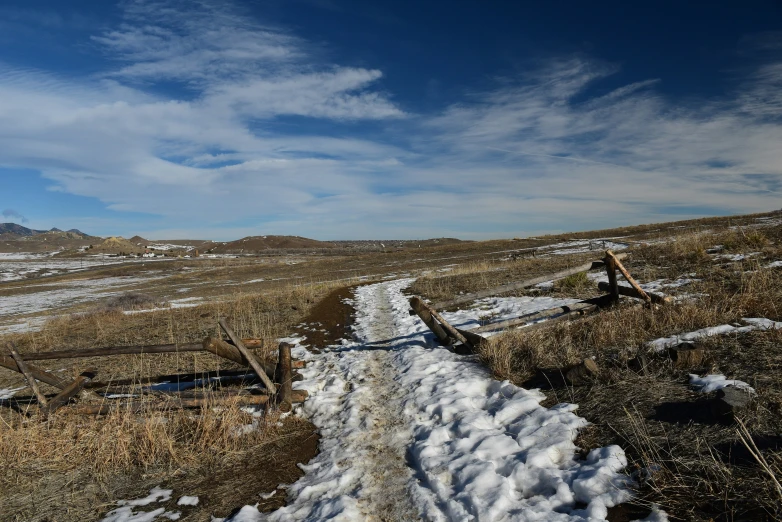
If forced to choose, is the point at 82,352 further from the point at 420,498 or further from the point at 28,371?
the point at 420,498

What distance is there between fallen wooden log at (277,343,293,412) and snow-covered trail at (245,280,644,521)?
1.25 feet

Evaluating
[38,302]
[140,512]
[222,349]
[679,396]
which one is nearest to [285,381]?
[222,349]

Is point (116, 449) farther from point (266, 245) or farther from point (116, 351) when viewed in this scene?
point (266, 245)

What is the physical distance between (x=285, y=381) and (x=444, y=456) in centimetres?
315

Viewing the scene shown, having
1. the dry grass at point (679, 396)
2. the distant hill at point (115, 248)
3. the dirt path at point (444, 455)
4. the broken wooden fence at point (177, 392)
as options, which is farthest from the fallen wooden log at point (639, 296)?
the distant hill at point (115, 248)

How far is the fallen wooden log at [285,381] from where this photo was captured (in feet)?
22.7

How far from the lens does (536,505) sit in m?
3.95

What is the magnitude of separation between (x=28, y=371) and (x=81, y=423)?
1573 millimetres

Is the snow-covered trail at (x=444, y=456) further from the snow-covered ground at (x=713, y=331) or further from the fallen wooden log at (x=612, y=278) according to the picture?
the fallen wooden log at (x=612, y=278)

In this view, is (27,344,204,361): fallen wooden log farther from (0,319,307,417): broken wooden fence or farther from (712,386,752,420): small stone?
(712,386,752,420): small stone

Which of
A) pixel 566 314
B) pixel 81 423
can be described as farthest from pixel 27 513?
pixel 566 314

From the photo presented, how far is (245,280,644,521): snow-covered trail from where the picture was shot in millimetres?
4027

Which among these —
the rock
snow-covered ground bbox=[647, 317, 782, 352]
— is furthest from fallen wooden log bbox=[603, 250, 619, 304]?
the rock

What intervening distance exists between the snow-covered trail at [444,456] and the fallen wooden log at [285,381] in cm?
38
